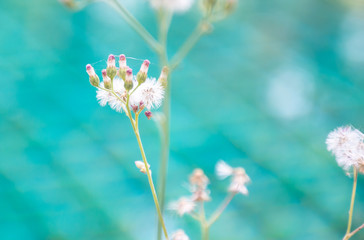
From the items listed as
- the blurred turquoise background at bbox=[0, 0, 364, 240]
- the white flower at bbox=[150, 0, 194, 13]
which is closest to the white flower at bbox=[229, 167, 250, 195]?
the white flower at bbox=[150, 0, 194, 13]

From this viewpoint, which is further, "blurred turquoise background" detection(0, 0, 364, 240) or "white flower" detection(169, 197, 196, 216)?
"blurred turquoise background" detection(0, 0, 364, 240)

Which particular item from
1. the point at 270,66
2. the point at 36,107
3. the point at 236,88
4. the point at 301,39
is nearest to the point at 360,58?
the point at 301,39

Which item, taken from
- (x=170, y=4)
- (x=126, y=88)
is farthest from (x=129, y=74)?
(x=170, y=4)

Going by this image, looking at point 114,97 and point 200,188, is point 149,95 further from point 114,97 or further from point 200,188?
point 200,188

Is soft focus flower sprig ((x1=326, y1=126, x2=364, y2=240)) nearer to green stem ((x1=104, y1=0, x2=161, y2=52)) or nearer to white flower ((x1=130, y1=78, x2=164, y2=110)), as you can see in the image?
white flower ((x1=130, y1=78, x2=164, y2=110))

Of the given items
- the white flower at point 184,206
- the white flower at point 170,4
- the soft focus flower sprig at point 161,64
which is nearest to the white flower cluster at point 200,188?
the white flower at point 184,206

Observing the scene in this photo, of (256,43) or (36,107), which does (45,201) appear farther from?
(256,43)

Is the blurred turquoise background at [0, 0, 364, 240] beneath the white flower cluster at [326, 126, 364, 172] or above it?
above
